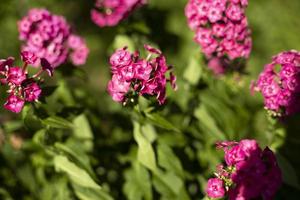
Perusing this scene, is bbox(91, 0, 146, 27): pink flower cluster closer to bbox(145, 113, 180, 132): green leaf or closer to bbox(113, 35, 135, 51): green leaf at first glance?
bbox(113, 35, 135, 51): green leaf

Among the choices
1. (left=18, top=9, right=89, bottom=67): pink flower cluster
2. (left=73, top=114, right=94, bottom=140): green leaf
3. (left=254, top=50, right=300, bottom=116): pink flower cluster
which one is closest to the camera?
(left=254, top=50, right=300, bottom=116): pink flower cluster

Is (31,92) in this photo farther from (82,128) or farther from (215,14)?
(215,14)

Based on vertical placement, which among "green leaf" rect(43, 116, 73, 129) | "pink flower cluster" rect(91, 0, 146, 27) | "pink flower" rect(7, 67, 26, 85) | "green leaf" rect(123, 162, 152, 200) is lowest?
"green leaf" rect(123, 162, 152, 200)

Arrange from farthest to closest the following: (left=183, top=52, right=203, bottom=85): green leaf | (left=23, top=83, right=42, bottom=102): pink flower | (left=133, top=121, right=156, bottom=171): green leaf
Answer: (left=183, top=52, right=203, bottom=85): green leaf → (left=133, top=121, right=156, bottom=171): green leaf → (left=23, top=83, right=42, bottom=102): pink flower

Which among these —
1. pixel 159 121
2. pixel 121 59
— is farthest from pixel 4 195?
pixel 121 59

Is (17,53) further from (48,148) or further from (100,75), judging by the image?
(48,148)

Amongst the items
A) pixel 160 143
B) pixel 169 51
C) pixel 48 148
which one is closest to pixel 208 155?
pixel 160 143

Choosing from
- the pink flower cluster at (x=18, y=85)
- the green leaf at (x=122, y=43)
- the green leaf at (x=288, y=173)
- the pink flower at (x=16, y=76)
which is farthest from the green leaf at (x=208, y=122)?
the pink flower at (x=16, y=76)

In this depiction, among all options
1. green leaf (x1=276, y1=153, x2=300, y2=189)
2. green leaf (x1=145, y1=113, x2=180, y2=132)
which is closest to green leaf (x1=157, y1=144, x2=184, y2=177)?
green leaf (x1=145, y1=113, x2=180, y2=132)

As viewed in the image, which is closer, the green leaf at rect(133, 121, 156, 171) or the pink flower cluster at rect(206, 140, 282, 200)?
the pink flower cluster at rect(206, 140, 282, 200)
